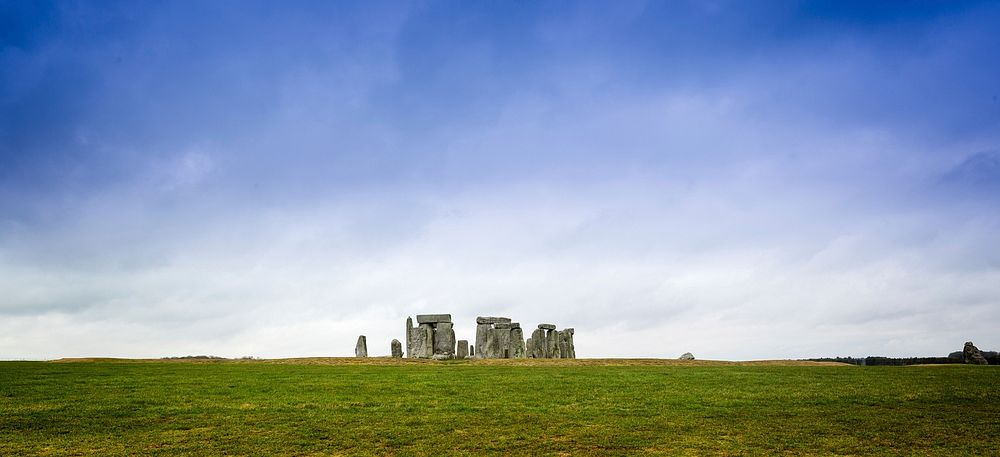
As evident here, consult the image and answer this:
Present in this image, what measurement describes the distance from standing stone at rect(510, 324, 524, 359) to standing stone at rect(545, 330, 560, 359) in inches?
94.3

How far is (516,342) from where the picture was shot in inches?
1532

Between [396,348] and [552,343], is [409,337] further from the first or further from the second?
[552,343]

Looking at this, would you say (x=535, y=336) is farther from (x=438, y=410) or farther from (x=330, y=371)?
(x=438, y=410)

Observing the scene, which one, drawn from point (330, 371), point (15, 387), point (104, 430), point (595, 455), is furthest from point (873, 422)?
point (15, 387)

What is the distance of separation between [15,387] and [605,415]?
615 inches

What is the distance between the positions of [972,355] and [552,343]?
2239cm

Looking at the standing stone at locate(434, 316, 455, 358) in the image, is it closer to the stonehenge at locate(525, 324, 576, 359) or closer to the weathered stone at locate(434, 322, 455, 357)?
the weathered stone at locate(434, 322, 455, 357)

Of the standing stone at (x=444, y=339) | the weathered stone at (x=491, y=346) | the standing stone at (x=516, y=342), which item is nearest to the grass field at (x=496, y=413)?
the standing stone at (x=444, y=339)

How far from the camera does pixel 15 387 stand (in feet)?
59.4

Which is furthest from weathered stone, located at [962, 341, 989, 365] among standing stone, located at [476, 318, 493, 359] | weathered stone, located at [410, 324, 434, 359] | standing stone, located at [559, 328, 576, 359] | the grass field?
weathered stone, located at [410, 324, 434, 359]

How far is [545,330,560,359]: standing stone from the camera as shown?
4072 centimetres

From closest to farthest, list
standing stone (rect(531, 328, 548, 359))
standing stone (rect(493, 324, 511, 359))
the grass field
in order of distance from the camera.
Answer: the grass field < standing stone (rect(493, 324, 511, 359)) < standing stone (rect(531, 328, 548, 359))

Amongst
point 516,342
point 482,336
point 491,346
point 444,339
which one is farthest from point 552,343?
point 444,339

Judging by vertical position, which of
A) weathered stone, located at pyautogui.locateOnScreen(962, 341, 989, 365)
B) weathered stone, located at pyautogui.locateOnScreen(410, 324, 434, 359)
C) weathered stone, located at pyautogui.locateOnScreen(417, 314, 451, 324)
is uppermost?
weathered stone, located at pyautogui.locateOnScreen(417, 314, 451, 324)
